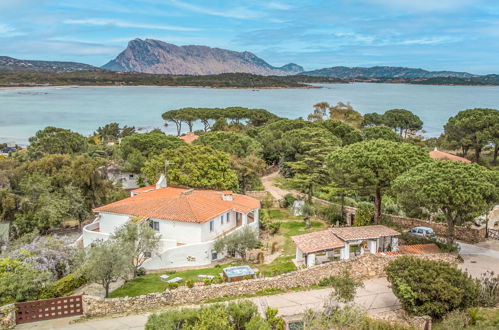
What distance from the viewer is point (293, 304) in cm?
1861

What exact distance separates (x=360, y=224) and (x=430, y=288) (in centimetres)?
1134

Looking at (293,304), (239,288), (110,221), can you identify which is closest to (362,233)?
(293,304)

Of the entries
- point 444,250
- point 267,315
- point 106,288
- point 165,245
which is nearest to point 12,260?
point 106,288

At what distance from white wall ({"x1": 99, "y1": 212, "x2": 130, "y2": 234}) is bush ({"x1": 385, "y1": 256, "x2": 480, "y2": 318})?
17224 millimetres

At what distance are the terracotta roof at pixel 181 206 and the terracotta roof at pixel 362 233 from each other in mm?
7259

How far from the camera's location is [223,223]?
91.4ft

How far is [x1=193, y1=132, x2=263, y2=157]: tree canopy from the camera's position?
50.8 metres

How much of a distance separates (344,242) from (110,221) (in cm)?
1524

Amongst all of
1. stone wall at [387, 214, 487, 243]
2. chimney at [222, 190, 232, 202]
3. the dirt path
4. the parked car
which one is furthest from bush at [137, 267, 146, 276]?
the dirt path

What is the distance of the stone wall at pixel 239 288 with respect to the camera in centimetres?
1795

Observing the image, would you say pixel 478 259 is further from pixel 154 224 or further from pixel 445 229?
pixel 154 224

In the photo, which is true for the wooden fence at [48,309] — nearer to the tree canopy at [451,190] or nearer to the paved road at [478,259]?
the tree canopy at [451,190]

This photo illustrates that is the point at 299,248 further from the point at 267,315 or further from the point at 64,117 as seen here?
the point at 64,117

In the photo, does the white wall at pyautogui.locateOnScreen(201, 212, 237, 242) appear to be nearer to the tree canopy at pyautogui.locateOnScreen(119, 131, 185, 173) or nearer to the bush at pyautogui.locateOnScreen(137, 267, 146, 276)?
the bush at pyautogui.locateOnScreen(137, 267, 146, 276)
